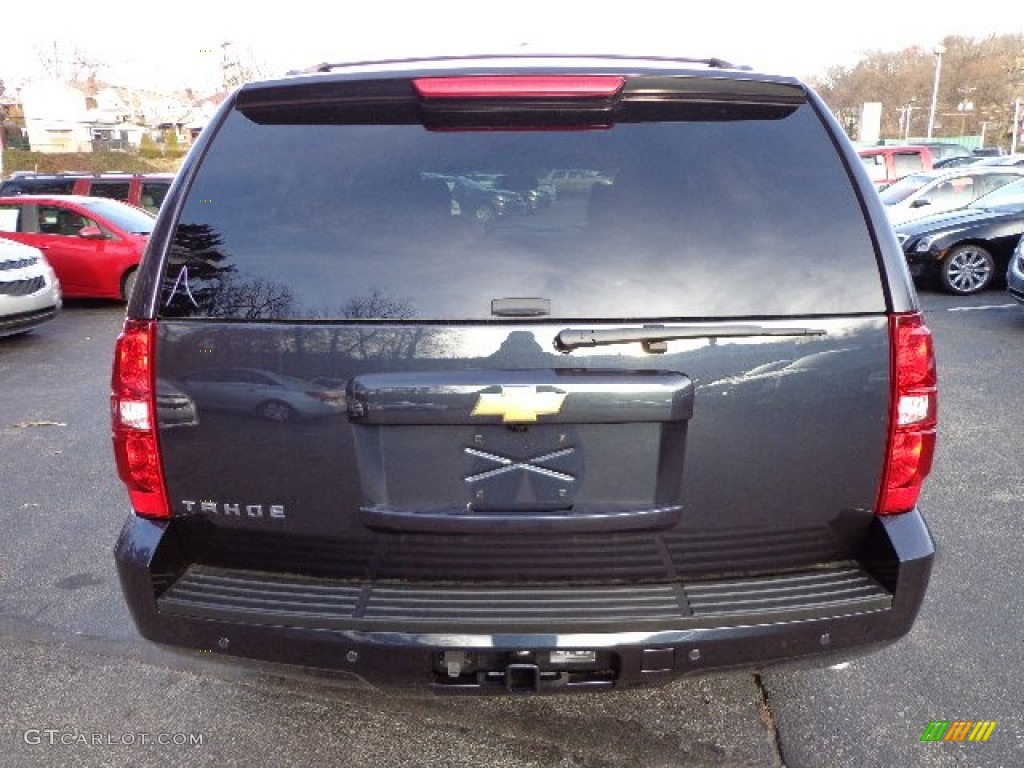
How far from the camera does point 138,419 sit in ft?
7.20

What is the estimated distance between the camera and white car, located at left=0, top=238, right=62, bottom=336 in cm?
888

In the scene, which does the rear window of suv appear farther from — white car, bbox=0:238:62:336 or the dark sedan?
the dark sedan

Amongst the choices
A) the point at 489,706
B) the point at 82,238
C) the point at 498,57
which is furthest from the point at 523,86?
the point at 82,238

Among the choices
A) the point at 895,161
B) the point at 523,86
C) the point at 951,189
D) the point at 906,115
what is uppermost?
the point at 523,86

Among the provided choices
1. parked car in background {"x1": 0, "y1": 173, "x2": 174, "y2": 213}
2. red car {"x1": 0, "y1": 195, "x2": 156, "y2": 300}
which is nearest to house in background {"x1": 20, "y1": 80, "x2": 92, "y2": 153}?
parked car in background {"x1": 0, "y1": 173, "x2": 174, "y2": 213}

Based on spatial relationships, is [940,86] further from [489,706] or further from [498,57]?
[489,706]

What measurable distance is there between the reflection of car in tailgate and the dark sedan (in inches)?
401

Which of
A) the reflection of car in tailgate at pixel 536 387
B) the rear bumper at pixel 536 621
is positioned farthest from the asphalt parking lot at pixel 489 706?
the reflection of car in tailgate at pixel 536 387

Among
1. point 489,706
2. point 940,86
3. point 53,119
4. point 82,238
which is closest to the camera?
point 489,706

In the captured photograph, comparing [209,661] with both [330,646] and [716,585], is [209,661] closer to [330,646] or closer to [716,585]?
[330,646]

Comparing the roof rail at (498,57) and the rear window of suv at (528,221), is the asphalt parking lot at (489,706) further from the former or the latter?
the roof rail at (498,57)

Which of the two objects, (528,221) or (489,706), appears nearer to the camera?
(528,221)

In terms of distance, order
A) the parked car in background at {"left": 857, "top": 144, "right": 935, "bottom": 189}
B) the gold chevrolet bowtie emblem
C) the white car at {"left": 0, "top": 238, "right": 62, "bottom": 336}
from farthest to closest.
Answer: the parked car in background at {"left": 857, "top": 144, "right": 935, "bottom": 189} → the white car at {"left": 0, "top": 238, "right": 62, "bottom": 336} → the gold chevrolet bowtie emblem

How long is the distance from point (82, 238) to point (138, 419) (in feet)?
35.7
